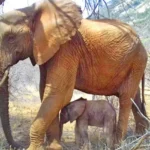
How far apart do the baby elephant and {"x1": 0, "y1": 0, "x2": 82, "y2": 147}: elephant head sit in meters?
0.75

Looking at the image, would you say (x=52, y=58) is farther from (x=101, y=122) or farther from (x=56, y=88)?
(x=101, y=122)

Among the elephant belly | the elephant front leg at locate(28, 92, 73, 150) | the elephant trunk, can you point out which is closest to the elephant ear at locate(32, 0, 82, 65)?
the elephant front leg at locate(28, 92, 73, 150)

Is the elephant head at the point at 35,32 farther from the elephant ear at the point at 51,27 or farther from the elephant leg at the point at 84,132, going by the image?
the elephant leg at the point at 84,132

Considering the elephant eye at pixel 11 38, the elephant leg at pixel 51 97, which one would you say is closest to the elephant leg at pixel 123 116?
the elephant leg at pixel 51 97

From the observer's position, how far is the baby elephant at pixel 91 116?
543 centimetres

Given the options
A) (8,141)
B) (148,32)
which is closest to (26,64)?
(148,32)

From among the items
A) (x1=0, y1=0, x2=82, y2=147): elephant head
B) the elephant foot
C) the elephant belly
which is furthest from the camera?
the elephant belly

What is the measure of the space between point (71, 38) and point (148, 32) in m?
3.91

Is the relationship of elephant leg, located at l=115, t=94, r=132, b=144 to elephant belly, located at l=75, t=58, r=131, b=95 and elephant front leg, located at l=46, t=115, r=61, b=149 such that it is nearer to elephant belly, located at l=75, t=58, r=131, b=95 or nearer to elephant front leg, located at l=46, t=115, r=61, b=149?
elephant belly, located at l=75, t=58, r=131, b=95

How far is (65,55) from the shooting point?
201 inches

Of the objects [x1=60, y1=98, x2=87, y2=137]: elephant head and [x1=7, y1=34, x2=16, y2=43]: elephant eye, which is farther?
[x1=60, y1=98, x2=87, y2=137]: elephant head

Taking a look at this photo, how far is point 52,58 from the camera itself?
5.07 m

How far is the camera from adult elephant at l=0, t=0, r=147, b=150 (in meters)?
5.00

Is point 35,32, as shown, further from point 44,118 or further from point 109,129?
point 109,129
